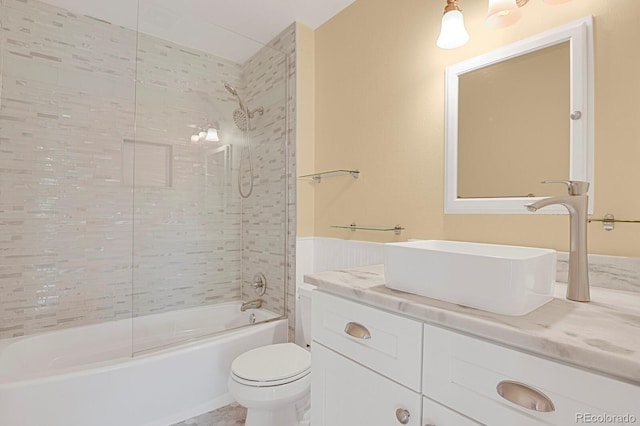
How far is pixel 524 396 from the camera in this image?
0.60 metres

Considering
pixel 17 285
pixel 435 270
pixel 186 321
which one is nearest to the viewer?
pixel 435 270

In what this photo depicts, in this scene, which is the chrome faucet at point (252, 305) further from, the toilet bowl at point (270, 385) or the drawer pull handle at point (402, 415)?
the drawer pull handle at point (402, 415)

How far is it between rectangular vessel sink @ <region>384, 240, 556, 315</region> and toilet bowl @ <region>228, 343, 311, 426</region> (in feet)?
2.70

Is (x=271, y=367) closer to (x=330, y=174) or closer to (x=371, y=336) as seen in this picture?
(x=371, y=336)

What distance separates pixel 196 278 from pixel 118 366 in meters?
0.95

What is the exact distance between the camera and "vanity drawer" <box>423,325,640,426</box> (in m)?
0.52

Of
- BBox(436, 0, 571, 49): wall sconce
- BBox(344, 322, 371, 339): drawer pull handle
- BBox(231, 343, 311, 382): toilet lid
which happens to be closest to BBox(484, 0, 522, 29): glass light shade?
BBox(436, 0, 571, 49): wall sconce

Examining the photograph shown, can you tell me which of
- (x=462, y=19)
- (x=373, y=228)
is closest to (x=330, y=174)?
(x=373, y=228)

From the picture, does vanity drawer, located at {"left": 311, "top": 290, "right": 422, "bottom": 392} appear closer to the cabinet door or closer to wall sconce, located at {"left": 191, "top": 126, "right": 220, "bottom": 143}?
the cabinet door

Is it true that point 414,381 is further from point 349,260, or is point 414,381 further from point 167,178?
point 167,178

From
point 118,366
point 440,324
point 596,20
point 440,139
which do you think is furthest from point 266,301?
point 596,20

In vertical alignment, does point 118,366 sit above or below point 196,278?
below

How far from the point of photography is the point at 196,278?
8.16 ft

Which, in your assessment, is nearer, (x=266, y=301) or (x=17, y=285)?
(x=17, y=285)
